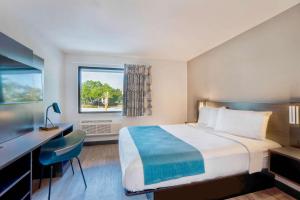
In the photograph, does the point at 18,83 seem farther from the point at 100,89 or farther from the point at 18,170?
the point at 100,89

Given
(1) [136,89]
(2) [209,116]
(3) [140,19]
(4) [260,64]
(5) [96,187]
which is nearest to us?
(5) [96,187]

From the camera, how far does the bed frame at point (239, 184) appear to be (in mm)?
1623

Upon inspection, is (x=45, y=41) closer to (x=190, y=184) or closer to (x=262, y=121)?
(x=190, y=184)

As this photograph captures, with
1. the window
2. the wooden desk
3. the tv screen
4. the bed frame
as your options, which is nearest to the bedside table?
the bed frame

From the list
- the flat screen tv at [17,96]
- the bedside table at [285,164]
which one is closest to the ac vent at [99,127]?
the flat screen tv at [17,96]

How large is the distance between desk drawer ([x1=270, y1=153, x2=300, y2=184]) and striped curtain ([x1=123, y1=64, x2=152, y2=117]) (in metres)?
2.91

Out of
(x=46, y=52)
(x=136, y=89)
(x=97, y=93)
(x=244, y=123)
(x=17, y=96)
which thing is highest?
(x=46, y=52)

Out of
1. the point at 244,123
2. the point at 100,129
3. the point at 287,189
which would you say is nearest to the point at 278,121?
the point at 244,123

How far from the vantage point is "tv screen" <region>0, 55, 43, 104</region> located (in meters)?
1.72

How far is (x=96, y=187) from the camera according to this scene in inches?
84.0

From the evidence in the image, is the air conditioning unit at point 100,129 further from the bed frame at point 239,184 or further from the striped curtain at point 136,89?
the bed frame at point 239,184

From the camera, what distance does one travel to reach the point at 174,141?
2186 millimetres

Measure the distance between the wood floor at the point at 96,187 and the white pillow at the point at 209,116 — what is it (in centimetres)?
128

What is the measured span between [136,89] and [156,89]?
61cm
